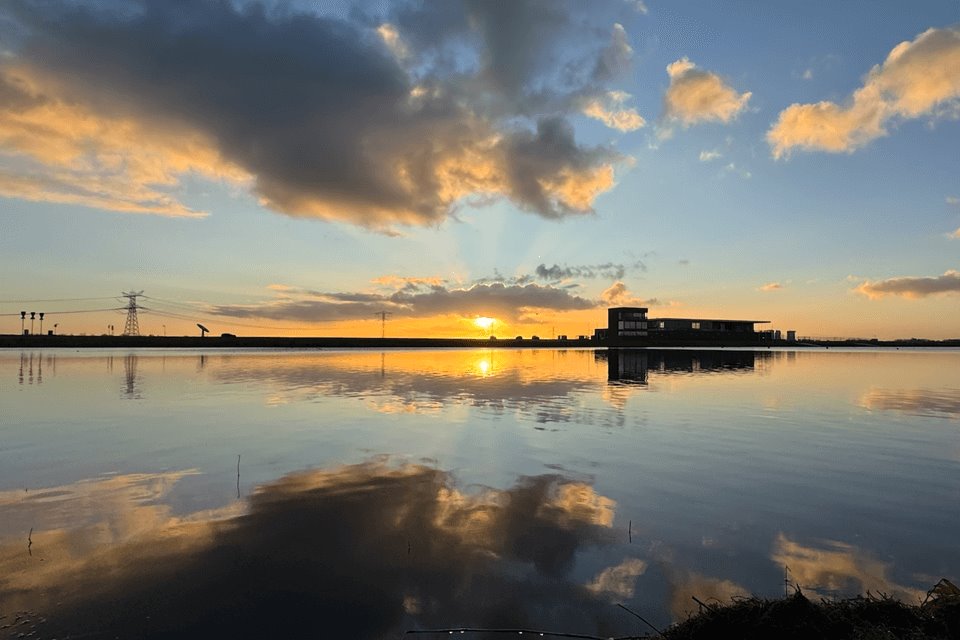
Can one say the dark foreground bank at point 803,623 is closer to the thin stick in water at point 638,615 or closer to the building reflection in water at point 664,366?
the thin stick in water at point 638,615

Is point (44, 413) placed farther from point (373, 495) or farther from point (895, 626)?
point (895, 626)

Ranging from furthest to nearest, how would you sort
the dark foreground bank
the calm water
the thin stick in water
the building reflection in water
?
the building reflection in water < the calm water < the thin stick in water < the dark foreground bank

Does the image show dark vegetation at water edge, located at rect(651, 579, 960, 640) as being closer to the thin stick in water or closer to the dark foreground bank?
the dark foreground bank

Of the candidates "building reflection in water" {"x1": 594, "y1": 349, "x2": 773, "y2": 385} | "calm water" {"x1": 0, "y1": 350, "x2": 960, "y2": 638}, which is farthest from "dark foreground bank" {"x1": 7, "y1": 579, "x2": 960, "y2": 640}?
"building reflection in water" {"x1": 594, "y1": 349, "x2": 773, "y2": 385}

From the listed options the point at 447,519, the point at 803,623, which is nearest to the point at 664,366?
the point at 447,519

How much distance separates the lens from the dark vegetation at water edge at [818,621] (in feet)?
21.1

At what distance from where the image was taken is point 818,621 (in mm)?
6625

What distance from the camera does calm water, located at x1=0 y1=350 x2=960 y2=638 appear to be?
7.91 meters

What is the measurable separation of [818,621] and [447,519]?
752cm

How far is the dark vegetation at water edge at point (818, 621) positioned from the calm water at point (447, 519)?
1015mm

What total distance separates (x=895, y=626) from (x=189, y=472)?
58.1 feet

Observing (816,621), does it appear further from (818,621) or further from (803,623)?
(803,623)

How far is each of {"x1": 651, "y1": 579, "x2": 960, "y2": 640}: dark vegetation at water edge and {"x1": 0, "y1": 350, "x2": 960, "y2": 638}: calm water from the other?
101 cm

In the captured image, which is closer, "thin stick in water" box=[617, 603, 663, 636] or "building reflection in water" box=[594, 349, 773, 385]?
"thin stick in water" box=[617, 603, 663, 636]
